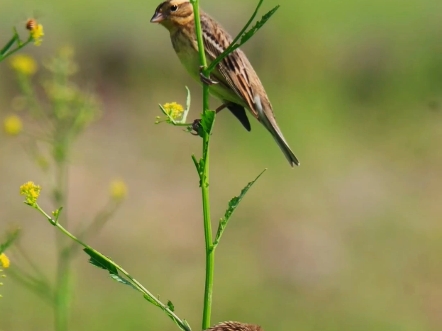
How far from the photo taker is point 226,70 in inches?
166

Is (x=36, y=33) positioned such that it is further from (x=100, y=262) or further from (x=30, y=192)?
(x=100, y=262)

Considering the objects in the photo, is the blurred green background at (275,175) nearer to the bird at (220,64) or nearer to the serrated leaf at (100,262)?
the bird at (220,64)

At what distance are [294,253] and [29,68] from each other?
571 centimetres

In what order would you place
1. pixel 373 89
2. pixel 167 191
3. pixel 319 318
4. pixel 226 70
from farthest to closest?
1. pixel 373 89
2. pixel 167 191
3. pixel 319 318
4. pixel 226 70

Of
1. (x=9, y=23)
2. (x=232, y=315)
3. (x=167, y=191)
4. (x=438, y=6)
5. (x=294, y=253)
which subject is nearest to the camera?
(x=232, y=315)

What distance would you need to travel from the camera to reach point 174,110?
9.29 ft

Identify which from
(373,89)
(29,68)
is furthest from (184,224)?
(29,68)

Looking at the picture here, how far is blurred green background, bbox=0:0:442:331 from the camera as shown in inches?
346

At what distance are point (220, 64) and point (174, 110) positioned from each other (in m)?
1.40

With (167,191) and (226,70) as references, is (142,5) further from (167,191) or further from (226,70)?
(226,70)

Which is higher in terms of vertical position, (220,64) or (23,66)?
(23,66)

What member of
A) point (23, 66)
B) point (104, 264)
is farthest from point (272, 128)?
point (104, 264)

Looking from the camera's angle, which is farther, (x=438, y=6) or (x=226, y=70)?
(x=438, y=6)

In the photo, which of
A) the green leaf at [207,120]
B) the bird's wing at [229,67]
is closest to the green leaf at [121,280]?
the green leaf at [207,120]
